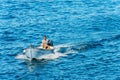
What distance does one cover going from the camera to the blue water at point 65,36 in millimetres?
62438

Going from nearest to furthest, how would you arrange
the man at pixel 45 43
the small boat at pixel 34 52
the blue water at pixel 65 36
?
1. the blue water at pixel 65 36
2. the small boat at pixel 34 52
3. the man at pixel 45 43

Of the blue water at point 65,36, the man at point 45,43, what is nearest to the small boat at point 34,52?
the blue water at point 65,36

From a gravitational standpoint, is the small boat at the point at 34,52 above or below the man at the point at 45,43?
below

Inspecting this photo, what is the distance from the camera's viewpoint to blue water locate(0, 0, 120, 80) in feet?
205

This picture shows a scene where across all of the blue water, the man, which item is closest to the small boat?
the blue water

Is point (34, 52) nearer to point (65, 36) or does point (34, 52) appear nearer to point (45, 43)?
Answer: point (45, 43)

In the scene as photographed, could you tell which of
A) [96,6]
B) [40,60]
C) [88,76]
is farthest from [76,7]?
[88,76]

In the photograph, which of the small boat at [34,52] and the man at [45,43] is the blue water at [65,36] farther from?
the man at [45,43]

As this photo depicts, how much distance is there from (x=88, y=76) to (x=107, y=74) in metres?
2.75

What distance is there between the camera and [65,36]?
76.1 meters

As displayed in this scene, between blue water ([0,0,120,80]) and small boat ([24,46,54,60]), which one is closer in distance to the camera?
blue water ([0,0,120,80])

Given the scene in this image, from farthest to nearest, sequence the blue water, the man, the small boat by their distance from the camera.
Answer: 1. the man
2. the small boat
3. the blue water

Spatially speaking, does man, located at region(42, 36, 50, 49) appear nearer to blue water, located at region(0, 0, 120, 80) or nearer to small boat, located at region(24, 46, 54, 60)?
small boat, located at region(24, 46, 54, 60)

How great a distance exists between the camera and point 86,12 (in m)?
89.0
